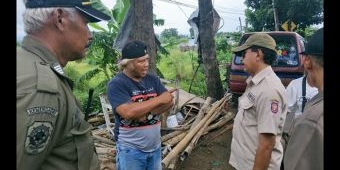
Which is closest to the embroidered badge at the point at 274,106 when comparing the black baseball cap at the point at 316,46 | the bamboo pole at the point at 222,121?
the black baseball cap at the point at 316,46

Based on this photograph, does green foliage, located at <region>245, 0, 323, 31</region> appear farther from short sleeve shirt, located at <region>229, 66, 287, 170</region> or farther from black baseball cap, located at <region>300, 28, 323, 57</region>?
black baseball cap, located at <region>300, 28, 323, 57</region>

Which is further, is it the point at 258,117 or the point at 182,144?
the point at 182,144

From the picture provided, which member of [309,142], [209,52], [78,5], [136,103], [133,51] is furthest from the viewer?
[209,52]

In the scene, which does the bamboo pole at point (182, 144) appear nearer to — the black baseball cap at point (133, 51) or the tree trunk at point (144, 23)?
the tree trunk at point (144, 23)

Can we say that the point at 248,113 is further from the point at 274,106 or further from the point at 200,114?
the point at 200,114

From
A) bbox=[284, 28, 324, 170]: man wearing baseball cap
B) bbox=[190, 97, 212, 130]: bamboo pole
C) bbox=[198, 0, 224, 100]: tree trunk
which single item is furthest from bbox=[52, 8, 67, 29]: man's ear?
bbox=[198, 0, 224, 100]: tree trunk

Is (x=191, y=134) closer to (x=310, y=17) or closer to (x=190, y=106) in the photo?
(x=190, y=106)

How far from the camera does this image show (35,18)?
1.56 m

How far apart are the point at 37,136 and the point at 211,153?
5278mm

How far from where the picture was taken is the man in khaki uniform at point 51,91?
4.09ft

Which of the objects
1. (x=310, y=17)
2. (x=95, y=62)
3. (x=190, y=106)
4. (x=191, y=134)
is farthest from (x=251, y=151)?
(x=310, y=17)

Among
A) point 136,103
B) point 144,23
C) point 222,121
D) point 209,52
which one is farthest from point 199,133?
point 209,52

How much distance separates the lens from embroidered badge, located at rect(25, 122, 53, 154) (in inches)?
48.4

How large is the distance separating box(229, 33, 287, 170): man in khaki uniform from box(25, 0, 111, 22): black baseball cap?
4.70 ft
